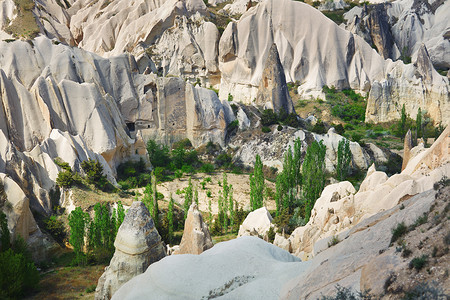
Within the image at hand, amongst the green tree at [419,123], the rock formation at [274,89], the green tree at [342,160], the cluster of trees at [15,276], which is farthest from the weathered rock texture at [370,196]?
the green tree at [419,123]

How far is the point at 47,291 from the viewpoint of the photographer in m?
18.4

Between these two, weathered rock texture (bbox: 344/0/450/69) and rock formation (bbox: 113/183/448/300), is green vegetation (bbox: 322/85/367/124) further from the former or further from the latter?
rock formation (bbox: 113/183/448/300)

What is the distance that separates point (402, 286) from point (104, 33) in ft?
247

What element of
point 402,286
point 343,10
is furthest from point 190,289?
point 343,10

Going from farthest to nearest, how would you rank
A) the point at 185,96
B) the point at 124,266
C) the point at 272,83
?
the point at 272,83 < the point at 185,96 < the point at 124,266

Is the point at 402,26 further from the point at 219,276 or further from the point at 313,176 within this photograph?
the point at 219,276

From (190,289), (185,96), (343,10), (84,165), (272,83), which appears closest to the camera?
(190,289)

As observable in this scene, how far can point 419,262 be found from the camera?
6414 millimetres

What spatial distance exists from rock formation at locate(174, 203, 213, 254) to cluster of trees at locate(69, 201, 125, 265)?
590 cm

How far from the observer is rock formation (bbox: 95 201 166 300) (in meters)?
14.6

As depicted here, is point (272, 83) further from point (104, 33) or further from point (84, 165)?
point (104, 33)

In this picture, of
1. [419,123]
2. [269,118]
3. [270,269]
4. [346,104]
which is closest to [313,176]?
[269,118]

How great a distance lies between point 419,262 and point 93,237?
20.9 metres

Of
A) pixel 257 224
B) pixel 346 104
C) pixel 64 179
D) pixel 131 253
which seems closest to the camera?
pixel 131 253
